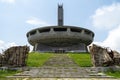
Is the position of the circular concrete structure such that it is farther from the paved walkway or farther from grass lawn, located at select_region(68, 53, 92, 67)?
the paved walkway

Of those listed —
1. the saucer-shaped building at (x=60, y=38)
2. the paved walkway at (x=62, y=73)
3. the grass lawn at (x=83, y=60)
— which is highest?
the saucer-shaped building at (x=60, y=38)

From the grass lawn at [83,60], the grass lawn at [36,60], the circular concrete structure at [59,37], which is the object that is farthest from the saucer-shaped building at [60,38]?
the grass lawn at [36,60]

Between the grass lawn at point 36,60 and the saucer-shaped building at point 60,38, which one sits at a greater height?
the saucer-shaped building at point 60,38

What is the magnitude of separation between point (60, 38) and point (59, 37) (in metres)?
0.40

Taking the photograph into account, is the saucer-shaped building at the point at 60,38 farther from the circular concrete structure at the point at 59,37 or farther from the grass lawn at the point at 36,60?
the grass lawn at the point at 36,60

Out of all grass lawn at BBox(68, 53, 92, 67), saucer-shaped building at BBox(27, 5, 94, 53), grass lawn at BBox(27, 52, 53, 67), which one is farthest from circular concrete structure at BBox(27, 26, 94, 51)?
grass lawn at BBox(27, 52, 53, 67)

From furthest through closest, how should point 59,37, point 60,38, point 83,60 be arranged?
point 60,38 → point 59,37 → point 83,60

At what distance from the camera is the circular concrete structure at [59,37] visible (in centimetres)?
5844

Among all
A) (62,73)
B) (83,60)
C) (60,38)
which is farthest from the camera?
(60,38)

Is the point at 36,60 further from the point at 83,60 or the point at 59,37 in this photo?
the point at 59,37

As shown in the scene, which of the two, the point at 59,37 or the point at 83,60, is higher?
the point at 59,37

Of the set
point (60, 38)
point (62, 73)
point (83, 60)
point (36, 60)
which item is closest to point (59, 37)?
point (60, 38)

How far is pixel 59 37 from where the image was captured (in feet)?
192

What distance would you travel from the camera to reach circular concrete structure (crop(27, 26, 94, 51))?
5844 cm
